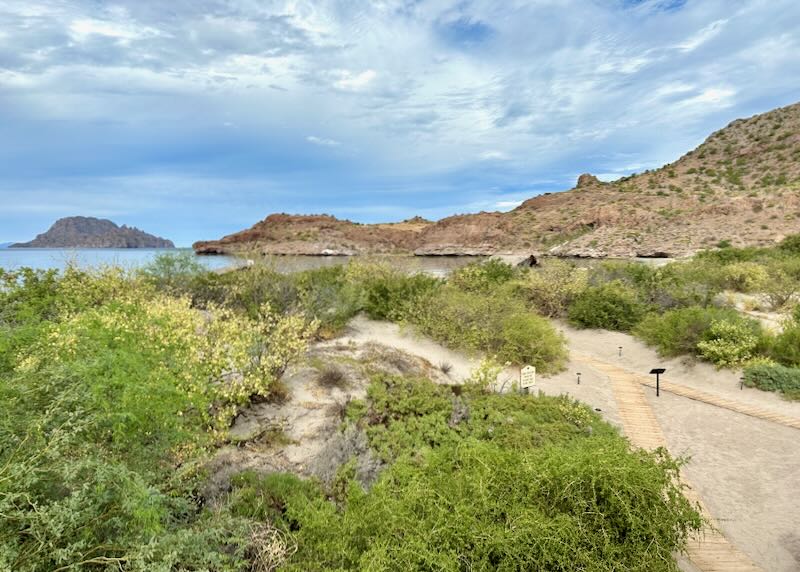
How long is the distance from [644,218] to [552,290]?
141 feet

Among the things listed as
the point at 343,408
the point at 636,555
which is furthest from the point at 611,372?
the point at 636,555

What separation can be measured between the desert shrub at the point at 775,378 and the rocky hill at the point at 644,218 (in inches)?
1476

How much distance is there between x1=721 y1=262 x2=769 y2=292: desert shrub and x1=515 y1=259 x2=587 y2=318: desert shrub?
687cm

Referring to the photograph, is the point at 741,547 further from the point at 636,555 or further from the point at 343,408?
the point at 343,408

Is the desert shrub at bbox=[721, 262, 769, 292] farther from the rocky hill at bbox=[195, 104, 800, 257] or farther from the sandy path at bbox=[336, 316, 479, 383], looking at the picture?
the rocky hill at bbox=[195, 104, 800, 257]

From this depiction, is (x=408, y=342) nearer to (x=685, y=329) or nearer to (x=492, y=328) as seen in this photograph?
(x=492, y=328)

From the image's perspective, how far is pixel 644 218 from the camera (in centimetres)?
5306

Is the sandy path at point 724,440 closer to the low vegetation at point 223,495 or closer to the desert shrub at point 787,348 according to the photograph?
the desert shrub at point 787,348

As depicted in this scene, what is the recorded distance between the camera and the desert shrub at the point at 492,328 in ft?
39.7

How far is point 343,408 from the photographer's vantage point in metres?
8.39

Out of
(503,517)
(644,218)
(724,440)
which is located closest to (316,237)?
(644,218)

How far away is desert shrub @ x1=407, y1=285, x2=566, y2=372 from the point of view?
12.1 metres

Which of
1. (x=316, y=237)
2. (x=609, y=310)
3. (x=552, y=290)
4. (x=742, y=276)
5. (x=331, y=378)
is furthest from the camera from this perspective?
(x=316, y=237)

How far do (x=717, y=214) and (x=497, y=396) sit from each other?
165 feet
